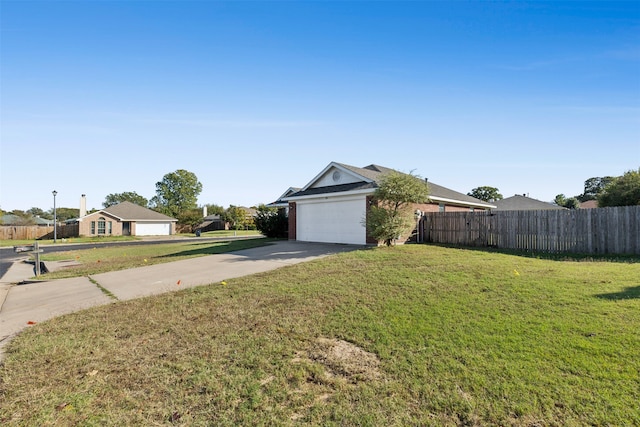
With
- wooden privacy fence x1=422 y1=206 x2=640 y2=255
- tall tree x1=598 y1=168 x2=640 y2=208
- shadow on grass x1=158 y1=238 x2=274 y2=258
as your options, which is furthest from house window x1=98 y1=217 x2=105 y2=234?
tall tree x1=598 y1=168 x2=640 y2=208

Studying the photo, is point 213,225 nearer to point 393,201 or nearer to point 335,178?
point 335,178

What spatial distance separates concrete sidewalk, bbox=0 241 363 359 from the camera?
6531 mm

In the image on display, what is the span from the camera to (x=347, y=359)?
12.9 feet

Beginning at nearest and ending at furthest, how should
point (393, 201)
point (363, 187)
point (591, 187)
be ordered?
point (393, 201) < point (363, 187) < point (591, 187)

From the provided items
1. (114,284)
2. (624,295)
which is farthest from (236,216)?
(624,295)

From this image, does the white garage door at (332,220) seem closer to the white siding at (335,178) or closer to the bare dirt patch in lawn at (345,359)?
the white siding at (335,178)

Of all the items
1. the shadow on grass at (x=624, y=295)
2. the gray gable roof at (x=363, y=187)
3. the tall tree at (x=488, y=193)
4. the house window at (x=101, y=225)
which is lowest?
the shadow on grass at (x=624, y=295)

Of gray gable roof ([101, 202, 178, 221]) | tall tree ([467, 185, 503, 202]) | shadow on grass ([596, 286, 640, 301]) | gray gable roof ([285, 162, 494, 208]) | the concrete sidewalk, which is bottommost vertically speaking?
the concrete sidewalk

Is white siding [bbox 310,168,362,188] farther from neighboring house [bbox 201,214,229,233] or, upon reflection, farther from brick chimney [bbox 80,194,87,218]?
neighboring house [bbox 201,214,229,233]

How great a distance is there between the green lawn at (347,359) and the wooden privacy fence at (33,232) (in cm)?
4213

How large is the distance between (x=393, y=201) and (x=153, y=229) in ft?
134

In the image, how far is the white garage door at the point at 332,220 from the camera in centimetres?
1518

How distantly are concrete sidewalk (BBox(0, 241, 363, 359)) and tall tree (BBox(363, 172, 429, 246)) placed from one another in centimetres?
271

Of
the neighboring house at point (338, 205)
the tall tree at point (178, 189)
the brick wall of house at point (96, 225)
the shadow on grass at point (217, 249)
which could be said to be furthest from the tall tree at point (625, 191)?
the tall tree at point (178, 189)
